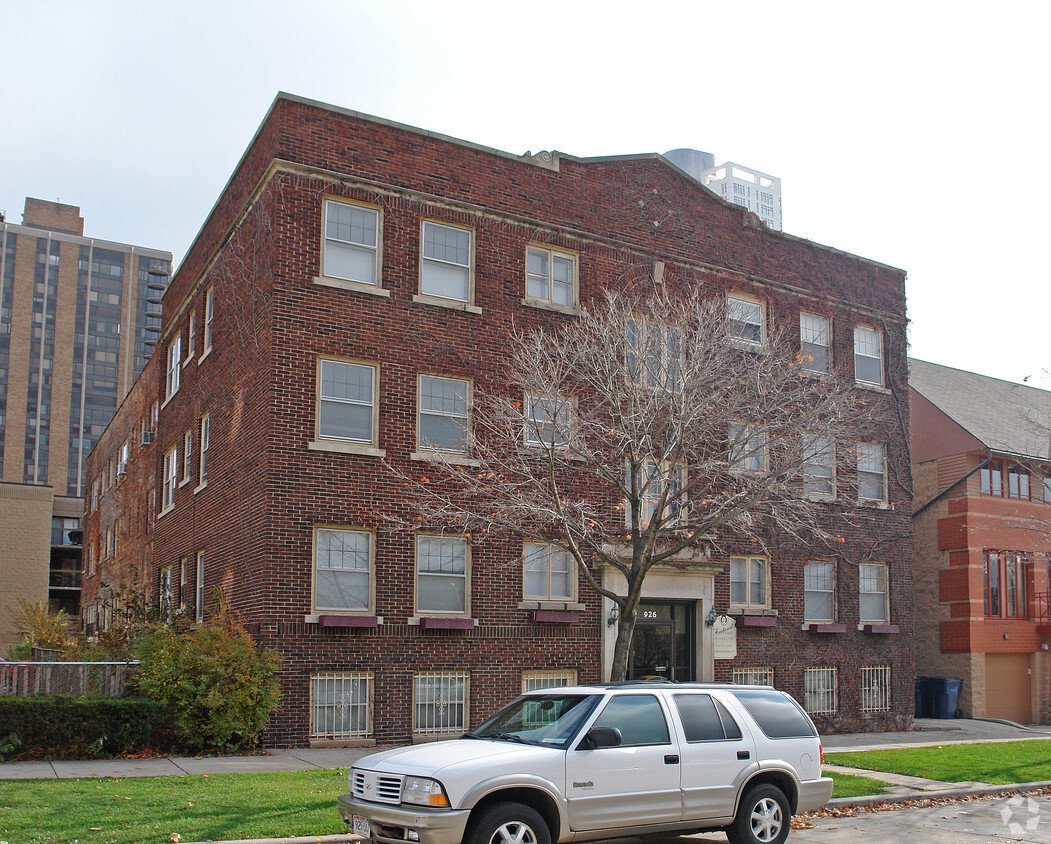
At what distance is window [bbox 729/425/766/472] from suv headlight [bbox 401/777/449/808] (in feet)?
28.8

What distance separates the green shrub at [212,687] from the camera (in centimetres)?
1603

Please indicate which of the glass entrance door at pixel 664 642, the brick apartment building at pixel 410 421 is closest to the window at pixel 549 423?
the brick apartment building at pixel 410 421

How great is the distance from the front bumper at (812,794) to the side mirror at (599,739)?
251cm

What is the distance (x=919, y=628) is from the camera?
98.9ft

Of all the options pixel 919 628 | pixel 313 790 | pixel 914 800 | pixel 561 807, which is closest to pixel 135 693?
pixel 313 790

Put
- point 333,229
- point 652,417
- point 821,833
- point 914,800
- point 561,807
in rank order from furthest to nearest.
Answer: point 333,229
point 652,417
point 914,800
point 821,833
point 561,807

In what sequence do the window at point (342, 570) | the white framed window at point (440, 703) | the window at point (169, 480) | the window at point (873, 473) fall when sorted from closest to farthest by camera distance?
the window at point (342, 570), the white framed window at point (440, 703), the window at point (169, 480), the window at point (873, 473)

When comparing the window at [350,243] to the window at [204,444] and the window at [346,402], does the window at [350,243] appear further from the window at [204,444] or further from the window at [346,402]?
the window at [204,444]

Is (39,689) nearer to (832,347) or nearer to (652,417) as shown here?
(652,417)

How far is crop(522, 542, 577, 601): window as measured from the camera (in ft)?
66.5

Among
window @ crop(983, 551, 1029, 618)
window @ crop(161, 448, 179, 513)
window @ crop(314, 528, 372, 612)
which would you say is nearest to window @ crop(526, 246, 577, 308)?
window @ crop(314, 528, 372, 612)

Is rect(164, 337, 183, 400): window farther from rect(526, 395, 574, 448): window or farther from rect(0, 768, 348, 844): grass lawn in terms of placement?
rect(0, 768, 348, 844): grass lawn

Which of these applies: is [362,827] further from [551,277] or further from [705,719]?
[551,277]

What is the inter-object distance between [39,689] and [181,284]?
12.3m
